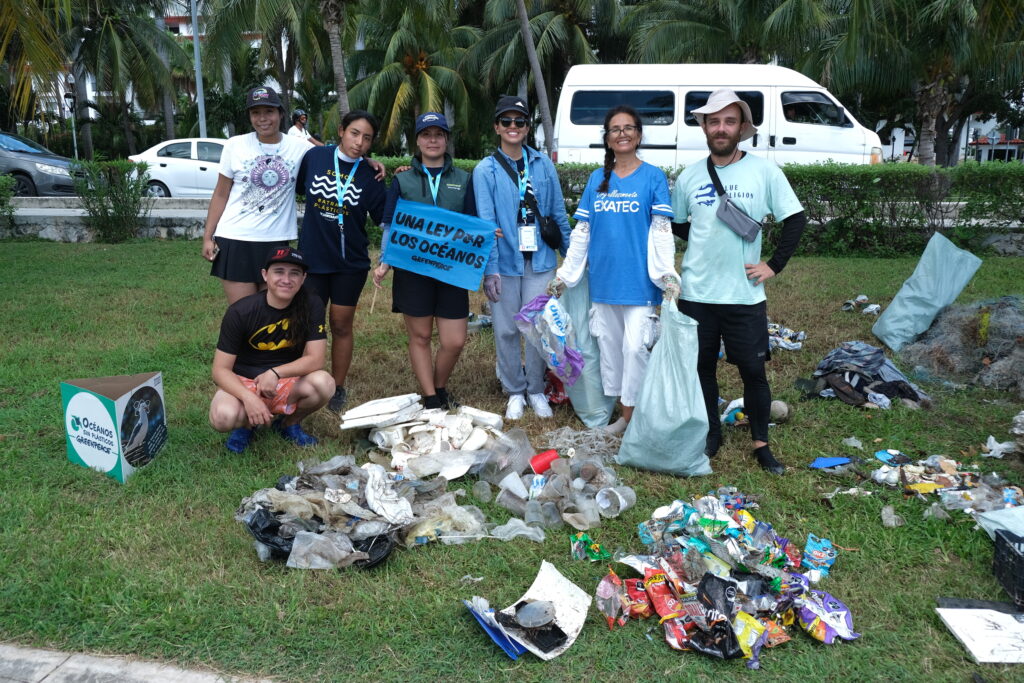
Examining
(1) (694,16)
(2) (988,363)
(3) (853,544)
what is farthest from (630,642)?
(1) (694,16)

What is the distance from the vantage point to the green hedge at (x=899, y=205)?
10.0 meters

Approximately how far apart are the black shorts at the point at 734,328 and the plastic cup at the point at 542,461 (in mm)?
924

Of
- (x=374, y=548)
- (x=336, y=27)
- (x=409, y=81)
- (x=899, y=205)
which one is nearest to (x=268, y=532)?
(x=374, y=548)

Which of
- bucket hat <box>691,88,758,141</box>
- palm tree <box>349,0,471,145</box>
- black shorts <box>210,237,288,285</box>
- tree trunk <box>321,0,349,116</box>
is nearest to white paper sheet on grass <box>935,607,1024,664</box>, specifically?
bucket hat <box>691,88,758,141</box>

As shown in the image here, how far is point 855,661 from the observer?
8.88 ft

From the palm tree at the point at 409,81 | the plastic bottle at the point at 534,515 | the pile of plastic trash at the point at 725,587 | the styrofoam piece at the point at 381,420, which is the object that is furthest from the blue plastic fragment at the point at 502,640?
the palm tree at the point at 409,81

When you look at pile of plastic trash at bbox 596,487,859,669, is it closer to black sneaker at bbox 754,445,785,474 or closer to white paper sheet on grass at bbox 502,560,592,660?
white paper sheet on grass at bbox 502,560,592,660

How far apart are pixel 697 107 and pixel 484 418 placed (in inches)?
350

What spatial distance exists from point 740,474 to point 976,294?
4.86 meters

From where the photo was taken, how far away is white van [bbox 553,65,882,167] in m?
12.3

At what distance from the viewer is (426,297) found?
4863 mm

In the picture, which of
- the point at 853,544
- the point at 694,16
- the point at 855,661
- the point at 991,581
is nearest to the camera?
the point at 855,661

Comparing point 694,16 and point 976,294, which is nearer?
point 976,294

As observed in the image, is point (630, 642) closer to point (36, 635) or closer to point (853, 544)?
point (853, 544)
